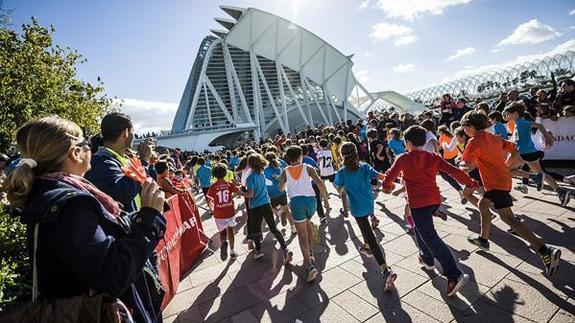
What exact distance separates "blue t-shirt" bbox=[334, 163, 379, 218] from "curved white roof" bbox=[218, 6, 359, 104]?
122 ft

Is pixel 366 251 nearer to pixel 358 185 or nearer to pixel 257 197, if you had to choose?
pixel 358 185

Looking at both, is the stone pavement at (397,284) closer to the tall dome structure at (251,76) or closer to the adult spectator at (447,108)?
the adult spectator at (447,108)

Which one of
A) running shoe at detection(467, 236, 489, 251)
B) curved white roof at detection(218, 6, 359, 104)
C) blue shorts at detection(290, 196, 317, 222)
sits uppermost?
curved white roof at detection(218, 6, 359, 104)

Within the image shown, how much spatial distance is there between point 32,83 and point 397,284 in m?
8.66

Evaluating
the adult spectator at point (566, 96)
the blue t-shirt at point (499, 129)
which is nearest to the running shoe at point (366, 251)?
the blue t-shirt at point (499, 129)

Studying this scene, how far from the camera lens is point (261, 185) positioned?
14.9 ft

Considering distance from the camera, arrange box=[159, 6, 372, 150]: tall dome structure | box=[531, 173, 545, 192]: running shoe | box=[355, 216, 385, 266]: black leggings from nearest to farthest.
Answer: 1. box=[355, 216, 385, 266]: black leggings
2. box=[531, 173, 545, 192]: running shoe
3. box=[159, 6, 372, 150]: tall dome structure

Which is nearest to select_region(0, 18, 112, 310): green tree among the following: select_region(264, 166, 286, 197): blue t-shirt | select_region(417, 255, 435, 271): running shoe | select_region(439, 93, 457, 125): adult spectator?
select_region(264, 166, 286, 197): blue t-shirt

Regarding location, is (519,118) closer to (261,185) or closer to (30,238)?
(261,185)

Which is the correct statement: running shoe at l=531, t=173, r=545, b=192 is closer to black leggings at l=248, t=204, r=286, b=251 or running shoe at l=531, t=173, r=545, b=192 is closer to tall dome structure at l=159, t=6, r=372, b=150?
black leggings at l=248, t=204, r=286, b=251

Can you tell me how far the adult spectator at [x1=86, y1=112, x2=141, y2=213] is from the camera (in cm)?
226

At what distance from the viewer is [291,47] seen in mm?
42156

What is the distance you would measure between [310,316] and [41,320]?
92.7 inches

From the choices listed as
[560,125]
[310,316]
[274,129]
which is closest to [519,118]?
[560,125]
